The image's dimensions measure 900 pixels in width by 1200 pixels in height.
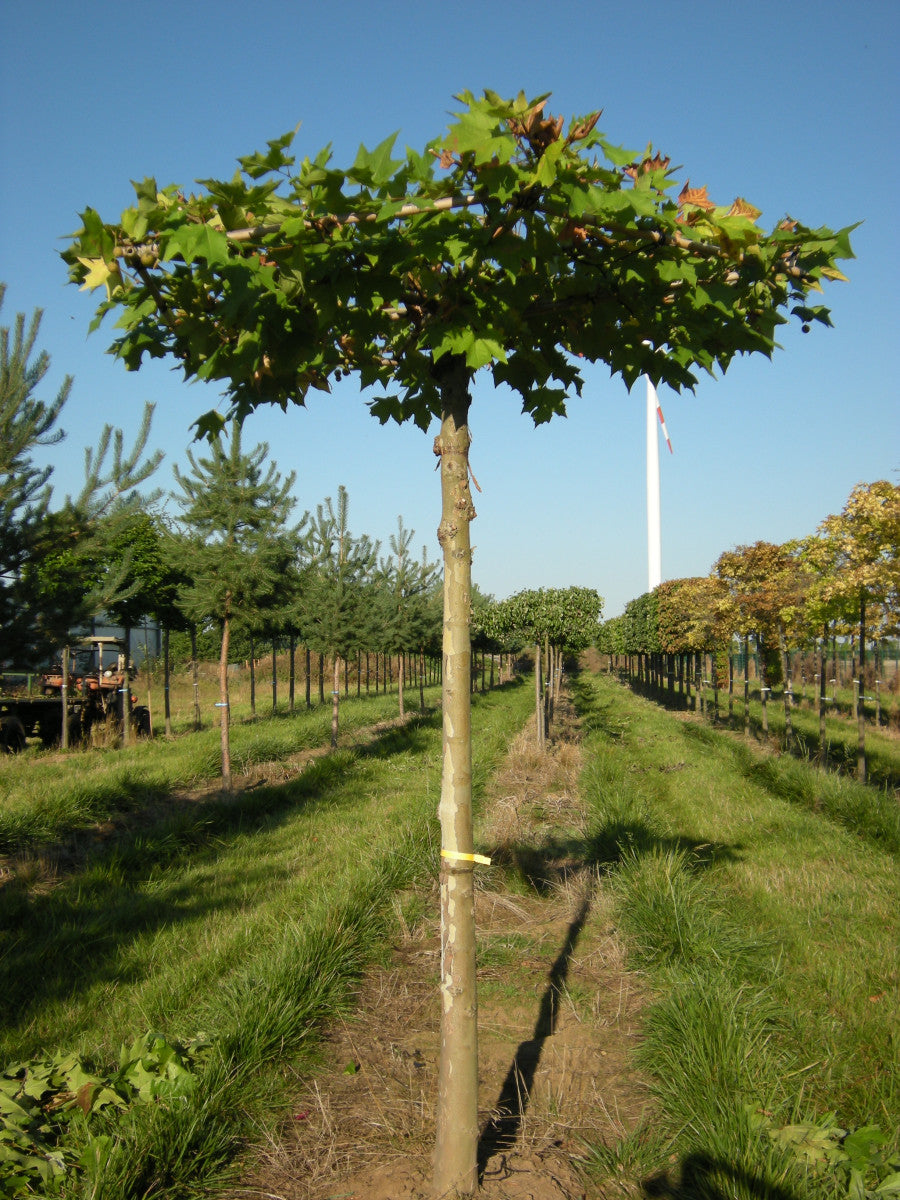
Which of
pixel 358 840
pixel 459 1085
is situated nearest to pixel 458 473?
pixel 459 1085

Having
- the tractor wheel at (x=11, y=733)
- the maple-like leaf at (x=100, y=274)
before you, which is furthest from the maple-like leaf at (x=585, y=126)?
the tractor wheel at (x=11, y=733)

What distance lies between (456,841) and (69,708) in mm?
15732

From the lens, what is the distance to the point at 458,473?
302cm

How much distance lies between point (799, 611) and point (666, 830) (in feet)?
26.8

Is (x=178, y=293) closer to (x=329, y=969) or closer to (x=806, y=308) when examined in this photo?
(x=806, y=308)

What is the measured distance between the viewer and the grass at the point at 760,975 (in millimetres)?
2949

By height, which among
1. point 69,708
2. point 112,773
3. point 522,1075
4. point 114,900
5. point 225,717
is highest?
point 225,717

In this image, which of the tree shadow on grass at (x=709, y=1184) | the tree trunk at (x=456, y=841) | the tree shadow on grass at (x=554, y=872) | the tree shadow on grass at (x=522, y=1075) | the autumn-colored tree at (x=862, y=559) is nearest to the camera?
the tree shadow on grass at (x=709, y=1184)

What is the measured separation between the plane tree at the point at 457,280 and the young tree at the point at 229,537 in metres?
8.83

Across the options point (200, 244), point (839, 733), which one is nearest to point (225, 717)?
point (200, 244)

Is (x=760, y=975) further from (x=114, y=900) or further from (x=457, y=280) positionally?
(x=114, y=900)

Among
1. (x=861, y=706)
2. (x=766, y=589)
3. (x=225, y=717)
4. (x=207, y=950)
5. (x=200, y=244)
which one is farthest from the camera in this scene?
(x=766, y=589)

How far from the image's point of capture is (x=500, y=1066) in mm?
3904

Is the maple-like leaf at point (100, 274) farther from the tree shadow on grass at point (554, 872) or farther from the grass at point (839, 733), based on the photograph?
the grass at point (839, 733)
